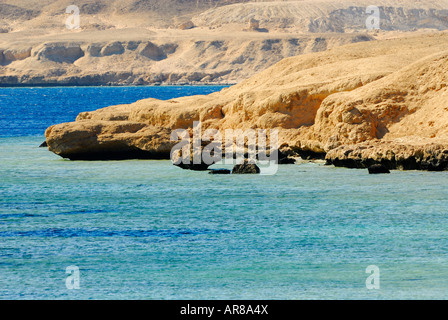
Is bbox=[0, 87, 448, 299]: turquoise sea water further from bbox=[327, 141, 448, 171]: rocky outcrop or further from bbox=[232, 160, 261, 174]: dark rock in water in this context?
bbox=[232, 160, 261, 174]: dark rock in water

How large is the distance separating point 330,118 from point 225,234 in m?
12.3

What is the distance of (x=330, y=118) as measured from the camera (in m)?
27.1

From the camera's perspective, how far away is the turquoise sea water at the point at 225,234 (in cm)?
1190

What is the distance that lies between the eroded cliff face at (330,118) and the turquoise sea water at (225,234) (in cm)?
109

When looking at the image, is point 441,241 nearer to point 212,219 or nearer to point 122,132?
point 212,219

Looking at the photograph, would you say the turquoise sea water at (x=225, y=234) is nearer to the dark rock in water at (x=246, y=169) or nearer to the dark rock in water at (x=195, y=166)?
the dark rock in water at (x=246, y=169)

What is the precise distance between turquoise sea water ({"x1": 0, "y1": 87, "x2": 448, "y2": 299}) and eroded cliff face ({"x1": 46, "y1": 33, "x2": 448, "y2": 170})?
1091 mm

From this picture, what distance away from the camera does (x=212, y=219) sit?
1723 cm

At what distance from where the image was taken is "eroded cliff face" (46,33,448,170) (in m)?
24.6

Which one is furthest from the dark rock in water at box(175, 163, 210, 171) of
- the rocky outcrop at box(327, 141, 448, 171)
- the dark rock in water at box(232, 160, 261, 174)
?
the rocky outcrop at box(327, 141, 448, 171)

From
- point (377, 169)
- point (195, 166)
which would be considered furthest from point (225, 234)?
point (195, 166)


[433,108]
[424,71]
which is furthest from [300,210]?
[424,71]

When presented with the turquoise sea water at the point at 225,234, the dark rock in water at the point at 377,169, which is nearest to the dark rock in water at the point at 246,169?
the turquoise sea water at the point at 225,234

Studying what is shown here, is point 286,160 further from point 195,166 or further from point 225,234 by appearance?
point 225,234
